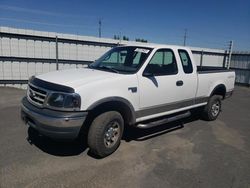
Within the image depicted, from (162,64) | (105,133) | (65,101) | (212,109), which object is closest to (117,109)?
(105,133)

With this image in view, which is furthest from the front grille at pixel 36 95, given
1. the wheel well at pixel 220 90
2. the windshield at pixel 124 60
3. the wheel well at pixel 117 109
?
the wheel well at pixel 220 90

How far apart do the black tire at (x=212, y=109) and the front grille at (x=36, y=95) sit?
14.7 ft

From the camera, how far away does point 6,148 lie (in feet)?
13.8

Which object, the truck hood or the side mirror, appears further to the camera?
the side mirror

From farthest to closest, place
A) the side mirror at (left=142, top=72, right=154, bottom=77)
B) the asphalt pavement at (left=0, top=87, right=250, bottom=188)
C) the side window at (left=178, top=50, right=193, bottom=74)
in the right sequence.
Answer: the side window at (left=178, top=50, right=193, bottom=74) < the side mirror at (left=142, top=72, right=154, bottom=77) < the asphalt pavement at (left=0, top=87, right=250, bottom=188)

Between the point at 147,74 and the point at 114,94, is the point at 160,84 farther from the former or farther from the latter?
the point at 114,94

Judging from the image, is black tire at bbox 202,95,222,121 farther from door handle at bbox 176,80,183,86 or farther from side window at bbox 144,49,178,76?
side window at bbox 144,49,178,76

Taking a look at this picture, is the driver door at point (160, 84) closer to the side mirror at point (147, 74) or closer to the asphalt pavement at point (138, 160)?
the side mirror at point (147, 74)

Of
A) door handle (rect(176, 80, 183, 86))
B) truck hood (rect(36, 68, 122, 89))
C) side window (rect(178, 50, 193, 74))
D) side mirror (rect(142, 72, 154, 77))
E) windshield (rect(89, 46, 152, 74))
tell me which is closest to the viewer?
truck hood (rect(36, 68, 122, 89))

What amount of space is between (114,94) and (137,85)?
577mm

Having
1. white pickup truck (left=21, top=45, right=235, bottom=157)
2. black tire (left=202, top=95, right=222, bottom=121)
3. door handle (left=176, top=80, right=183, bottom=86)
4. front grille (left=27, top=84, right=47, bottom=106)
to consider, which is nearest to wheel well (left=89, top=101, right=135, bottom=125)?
white pickup truck (left=21, top=45, right=235, bottom=157)

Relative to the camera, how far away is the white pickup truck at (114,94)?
137 inches

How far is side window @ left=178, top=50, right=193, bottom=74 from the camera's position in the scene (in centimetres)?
536

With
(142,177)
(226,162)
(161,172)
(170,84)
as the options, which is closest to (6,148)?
(142,177)
